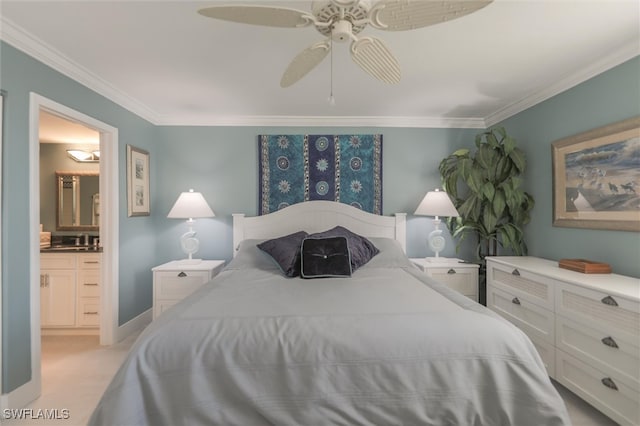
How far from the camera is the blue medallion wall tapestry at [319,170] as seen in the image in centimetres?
365

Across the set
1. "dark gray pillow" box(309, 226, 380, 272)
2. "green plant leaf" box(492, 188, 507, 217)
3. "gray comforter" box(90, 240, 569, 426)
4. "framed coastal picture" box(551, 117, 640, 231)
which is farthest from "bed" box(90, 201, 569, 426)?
"green plant leaf" box(492, 188, 507, 217)

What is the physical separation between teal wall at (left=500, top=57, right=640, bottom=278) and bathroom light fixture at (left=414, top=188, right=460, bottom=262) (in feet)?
2.62

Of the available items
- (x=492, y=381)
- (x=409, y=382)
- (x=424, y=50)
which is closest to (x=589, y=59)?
(x=424, y=50)

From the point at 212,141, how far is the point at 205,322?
8.92 ft

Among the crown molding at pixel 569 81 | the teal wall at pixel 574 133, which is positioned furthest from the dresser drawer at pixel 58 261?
the crown molding at pixel 569 81

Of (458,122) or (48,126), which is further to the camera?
(458,122)

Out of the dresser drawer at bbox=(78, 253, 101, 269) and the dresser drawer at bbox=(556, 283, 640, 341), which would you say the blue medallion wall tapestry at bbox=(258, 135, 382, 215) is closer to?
the dresser drawer at bbox=(78, 253, 101, 269)

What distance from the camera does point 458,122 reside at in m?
3.71

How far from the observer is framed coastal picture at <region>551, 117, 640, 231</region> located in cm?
208

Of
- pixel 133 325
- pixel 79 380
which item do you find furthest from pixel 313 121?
pixel 79 380

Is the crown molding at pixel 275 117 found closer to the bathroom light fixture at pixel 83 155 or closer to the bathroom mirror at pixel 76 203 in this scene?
the bathroom light fixture at pixel 83 155

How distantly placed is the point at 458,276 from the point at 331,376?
2337mm

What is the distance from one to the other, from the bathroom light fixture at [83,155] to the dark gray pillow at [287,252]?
2823mm

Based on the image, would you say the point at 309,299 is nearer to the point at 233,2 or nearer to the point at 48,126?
the point at 233,2
